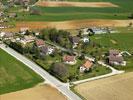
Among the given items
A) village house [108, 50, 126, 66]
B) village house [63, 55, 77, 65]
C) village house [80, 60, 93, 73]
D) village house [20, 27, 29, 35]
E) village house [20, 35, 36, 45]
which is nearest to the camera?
village house [80, 60, 93, 73]

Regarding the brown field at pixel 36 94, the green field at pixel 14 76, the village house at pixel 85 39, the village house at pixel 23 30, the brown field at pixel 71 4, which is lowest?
the brown field at pixel 36 94

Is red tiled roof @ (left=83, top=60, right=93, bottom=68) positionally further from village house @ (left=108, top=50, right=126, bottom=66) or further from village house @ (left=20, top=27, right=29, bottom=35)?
village house @ (left=20, top=27, right=29, bottom=35)

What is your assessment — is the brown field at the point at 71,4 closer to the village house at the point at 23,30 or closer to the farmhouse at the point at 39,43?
the village house at the point at 23,30

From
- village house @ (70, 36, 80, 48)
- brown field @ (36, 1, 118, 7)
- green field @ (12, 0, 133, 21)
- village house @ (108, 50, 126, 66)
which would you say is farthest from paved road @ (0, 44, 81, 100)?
brown field @ (36, 1, 118, 7)

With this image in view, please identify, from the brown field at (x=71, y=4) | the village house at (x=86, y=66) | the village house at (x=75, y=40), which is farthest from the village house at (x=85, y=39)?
the brown field at (x=71, y=4)

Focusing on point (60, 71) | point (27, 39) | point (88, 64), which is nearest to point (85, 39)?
point (27, 39)

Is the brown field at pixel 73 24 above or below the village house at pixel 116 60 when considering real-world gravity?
above

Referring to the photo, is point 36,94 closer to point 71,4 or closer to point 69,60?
point 69,60
